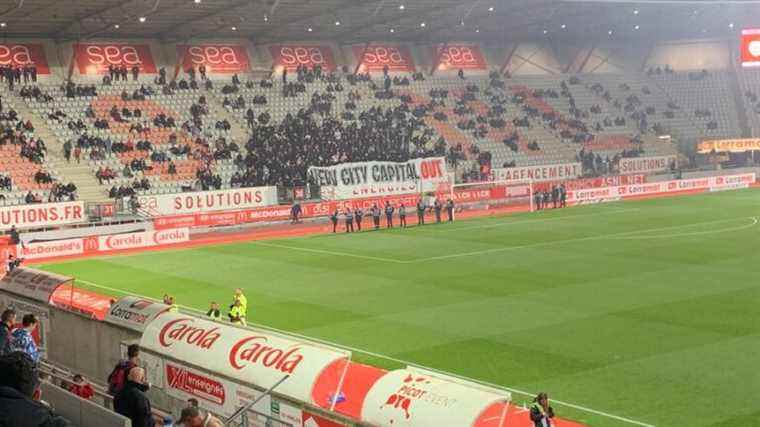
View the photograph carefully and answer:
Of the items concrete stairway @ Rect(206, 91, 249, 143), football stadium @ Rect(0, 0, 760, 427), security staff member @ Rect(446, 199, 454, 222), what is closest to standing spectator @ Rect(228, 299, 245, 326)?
football stadium @ Rect(0, 0, 760, 427)

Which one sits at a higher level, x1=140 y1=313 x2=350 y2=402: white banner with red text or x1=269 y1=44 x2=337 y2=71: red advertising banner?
x1=269 y1=44 x2=337 y2=71: red advertising banner

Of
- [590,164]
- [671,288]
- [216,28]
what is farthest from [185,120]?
[671,288]

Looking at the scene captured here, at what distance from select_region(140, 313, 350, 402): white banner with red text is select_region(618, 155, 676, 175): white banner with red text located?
193 feet

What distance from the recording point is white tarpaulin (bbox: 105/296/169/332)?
50.3 ft

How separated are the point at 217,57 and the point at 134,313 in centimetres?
5296

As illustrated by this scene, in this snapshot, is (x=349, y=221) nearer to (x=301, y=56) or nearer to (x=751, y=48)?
(x=751, y=48)

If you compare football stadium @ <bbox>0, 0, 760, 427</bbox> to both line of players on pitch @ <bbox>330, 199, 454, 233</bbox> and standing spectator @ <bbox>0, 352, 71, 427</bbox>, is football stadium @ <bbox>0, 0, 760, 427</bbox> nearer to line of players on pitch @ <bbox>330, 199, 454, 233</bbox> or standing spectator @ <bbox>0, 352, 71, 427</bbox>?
standing spectator @ <bbox>0, 352, 71, 427</bbox>

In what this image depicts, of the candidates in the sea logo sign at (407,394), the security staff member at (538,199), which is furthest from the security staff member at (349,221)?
the sea logo sign at (407,394)

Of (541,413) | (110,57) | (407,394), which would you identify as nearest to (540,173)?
(110,57)

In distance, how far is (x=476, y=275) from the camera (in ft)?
104

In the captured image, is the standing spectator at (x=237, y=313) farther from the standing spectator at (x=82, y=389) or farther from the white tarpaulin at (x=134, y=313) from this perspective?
the standing spectator at (x=82, y=389)

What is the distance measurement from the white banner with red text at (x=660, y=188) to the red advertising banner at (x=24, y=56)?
110 feet

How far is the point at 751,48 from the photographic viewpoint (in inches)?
1970

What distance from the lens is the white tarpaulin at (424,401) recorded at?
1005 centimetres
